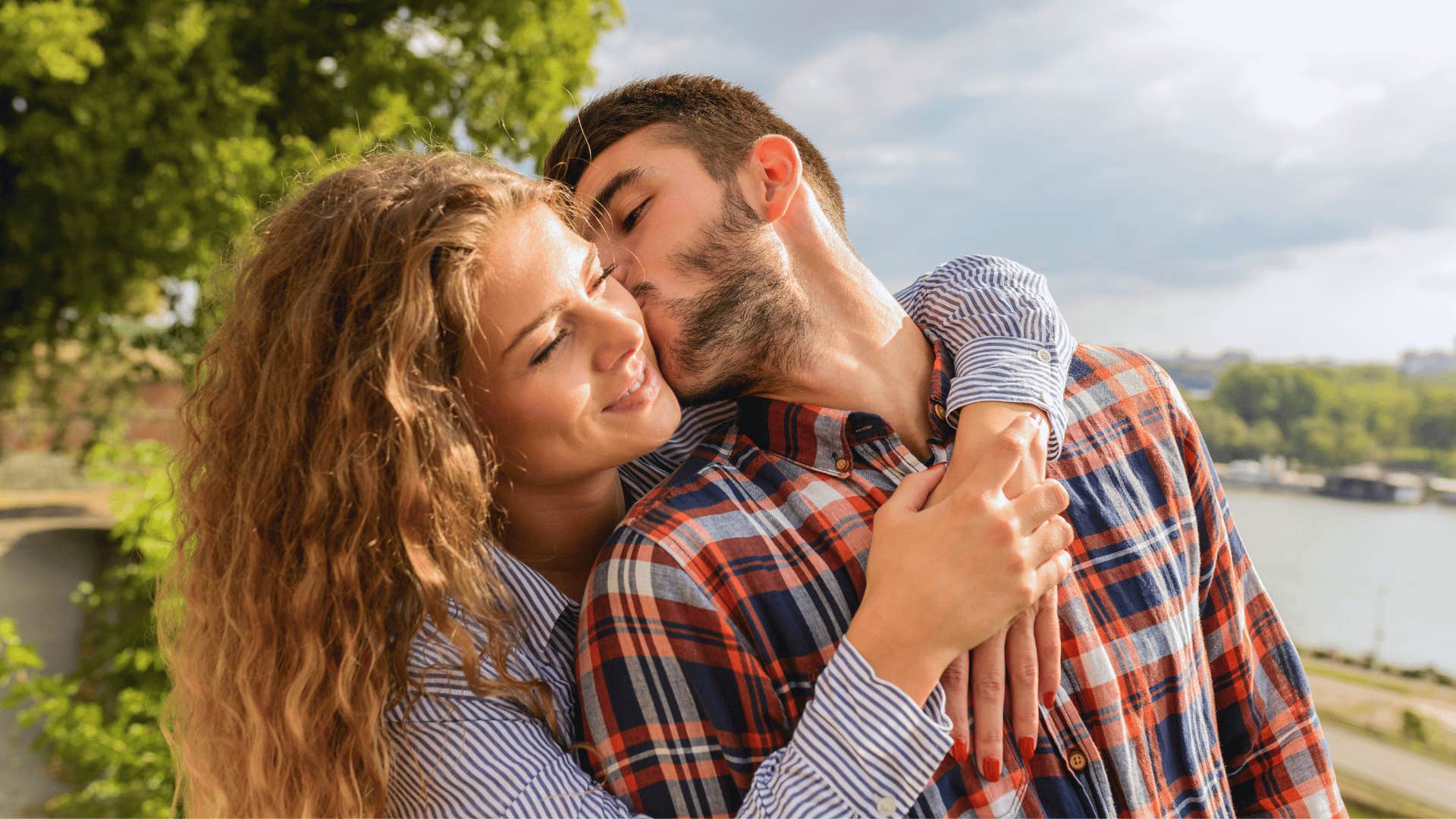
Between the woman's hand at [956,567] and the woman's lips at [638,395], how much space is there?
476 millimetres

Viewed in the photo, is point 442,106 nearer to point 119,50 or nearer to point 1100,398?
point 119,50

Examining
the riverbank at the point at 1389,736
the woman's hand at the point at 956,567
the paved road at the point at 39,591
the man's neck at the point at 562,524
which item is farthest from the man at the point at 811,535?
the riverbank at the point at 1389,736

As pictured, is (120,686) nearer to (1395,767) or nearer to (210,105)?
(210,105)

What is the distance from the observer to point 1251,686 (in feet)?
6.39

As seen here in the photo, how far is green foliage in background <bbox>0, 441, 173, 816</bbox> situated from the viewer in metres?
3.95

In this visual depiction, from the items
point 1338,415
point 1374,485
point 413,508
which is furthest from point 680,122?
point 1338,415

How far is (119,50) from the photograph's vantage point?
702 cm

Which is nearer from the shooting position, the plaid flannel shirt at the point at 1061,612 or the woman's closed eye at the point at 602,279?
the plaid flannel shirt at the point at 1061,612

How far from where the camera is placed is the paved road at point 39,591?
5387 millimetres

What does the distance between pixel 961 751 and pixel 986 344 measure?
0.83m

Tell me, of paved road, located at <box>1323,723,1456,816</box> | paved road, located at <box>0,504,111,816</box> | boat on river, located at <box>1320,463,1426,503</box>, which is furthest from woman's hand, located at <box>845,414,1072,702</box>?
boat on river, located at <box>1320,463,1426,503</box>

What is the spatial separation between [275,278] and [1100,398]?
160 centimetres

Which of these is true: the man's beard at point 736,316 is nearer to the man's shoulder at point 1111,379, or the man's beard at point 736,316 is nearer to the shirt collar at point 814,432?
the shirt collar at point 814,432

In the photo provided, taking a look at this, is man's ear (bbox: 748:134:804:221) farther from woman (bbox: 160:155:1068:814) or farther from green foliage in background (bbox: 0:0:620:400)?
green foliage in background (bbox: 0:0:620:400)
